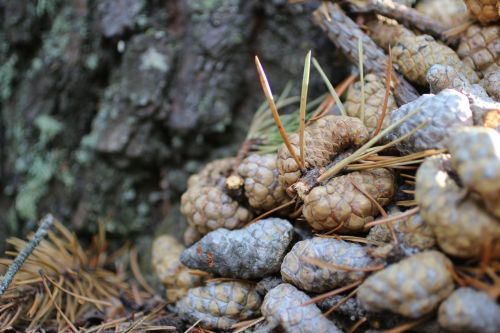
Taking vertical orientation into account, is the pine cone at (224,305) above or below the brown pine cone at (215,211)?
below

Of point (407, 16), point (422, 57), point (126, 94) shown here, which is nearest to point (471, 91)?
point (422, 57)

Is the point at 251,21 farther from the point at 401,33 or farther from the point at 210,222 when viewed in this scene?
the point at 210,222

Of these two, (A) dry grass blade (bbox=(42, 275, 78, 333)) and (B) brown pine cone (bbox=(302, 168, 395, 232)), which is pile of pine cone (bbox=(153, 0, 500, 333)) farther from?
(A) dry grass blade (bbox=(42, 275, 78, 333))

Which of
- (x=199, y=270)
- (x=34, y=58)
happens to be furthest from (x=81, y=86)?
(x=199, y=270)

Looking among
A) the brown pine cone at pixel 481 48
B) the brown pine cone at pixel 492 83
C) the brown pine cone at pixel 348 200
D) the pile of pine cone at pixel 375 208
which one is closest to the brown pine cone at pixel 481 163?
the pile of pine cone at pixel 375 208

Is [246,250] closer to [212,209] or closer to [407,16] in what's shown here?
[212,209]

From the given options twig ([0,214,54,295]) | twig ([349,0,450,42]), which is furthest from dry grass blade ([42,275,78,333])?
twig ([349,0,450,42])

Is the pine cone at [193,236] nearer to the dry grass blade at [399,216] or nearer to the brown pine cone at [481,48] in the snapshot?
the dry grass blade at [399,216]
